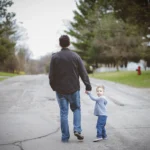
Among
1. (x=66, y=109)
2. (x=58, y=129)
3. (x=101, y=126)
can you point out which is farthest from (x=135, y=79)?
(x=66, y=109)

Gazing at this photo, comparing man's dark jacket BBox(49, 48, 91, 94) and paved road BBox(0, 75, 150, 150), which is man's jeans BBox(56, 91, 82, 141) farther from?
paved road BBox(0, 75, 150, 150)

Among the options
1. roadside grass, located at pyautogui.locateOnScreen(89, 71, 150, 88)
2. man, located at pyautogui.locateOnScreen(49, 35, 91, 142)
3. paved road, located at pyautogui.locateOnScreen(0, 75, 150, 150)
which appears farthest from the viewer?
roadside grass, located at pyautogui.locateOnScreen(89, 71, 150, 88)

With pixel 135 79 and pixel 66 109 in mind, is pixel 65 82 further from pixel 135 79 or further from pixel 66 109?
pixel 135 79

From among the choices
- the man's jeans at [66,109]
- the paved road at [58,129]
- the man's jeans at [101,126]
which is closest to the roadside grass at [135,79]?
the paved road at [58,129]

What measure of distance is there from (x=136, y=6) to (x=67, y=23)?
133ft

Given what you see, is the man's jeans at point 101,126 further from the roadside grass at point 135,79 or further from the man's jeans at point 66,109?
the roadside grass at point 135,79

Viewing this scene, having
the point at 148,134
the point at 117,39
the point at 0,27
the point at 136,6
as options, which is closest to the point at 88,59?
the point at 117,39

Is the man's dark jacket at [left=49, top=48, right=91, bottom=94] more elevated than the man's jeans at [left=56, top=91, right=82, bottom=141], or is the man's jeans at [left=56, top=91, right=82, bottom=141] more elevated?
the man's dark jacket at [left=49, top=48, right=91, bottom=94]

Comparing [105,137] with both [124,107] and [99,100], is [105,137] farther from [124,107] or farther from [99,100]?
[124,107]

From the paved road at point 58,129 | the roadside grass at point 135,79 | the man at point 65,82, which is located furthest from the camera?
the roadside grass at point 135,79

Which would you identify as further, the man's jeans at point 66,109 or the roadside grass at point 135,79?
the roadside grass at point 135,79

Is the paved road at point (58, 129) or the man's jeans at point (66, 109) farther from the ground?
the man's jeans at point (66, 109)

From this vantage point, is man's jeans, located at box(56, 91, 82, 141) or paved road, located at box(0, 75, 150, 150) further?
man's jeans, located at box(56, 91, 82, 141)

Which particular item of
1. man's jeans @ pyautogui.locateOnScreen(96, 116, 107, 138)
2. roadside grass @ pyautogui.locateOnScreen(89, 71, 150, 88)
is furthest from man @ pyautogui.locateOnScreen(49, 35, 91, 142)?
roadside grass @ pyautogui.locateOnScreen(89, 71, 150, 88)
